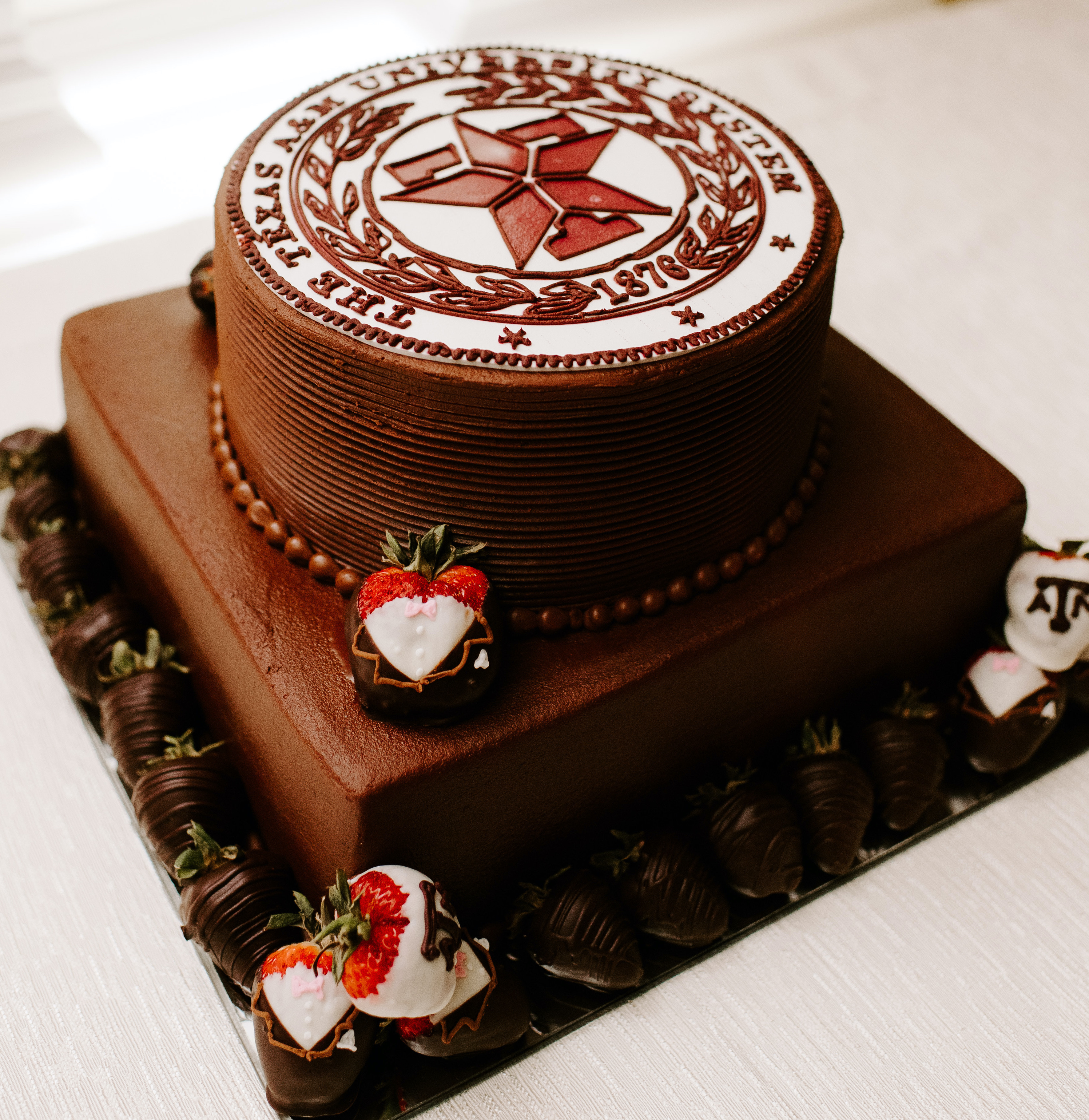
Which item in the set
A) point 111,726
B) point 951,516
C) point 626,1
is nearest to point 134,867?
point 111,726

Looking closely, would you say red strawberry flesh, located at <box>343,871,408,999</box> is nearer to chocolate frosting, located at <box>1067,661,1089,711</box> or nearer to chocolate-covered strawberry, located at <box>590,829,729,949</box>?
chocolate-covered strawberry, located at <box>590,829,729,949</box>

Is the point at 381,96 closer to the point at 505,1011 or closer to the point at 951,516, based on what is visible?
the point at 951,516

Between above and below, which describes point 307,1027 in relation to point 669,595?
below


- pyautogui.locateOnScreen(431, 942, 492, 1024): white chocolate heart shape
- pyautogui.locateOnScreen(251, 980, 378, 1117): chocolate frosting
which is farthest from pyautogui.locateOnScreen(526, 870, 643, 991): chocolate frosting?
pyautogui.locateOnScreen(251, 980, 378, 1117): chocolate frosting

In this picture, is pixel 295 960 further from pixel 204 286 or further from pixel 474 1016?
pixel 204 286

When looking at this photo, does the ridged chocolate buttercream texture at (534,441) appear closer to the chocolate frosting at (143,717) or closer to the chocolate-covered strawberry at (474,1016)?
the chocolate frosting at (143,717)

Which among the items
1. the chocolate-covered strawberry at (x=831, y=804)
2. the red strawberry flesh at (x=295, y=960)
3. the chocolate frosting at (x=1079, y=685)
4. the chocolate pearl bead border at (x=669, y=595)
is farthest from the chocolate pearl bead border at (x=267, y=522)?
the chocolate frosting at (x=1079, y=685)

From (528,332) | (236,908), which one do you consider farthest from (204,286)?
(236,908)
